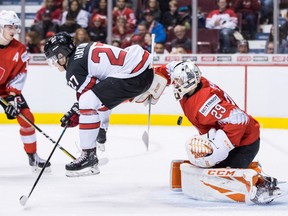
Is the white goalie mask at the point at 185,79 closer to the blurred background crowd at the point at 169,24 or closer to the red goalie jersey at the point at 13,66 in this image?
the red goalie jersey at the point at 13,66

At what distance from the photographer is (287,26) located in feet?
25.7

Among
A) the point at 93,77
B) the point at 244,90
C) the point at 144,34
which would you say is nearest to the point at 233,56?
the point at 244,90

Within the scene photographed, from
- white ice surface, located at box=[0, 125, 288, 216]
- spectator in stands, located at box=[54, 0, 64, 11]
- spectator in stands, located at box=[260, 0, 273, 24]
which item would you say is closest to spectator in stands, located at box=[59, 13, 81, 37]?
spectator in stands, located at box=[54, 0, 64, 11]

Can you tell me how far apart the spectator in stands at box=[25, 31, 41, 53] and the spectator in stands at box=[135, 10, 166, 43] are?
3.40ft

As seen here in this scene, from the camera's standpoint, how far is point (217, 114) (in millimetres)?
3971

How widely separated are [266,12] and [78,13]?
6.49 ft

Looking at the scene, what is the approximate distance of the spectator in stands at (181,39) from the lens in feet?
26.3

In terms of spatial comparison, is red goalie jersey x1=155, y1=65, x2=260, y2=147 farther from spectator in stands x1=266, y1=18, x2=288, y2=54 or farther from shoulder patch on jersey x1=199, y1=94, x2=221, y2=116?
spectator in stands x1=266, y1=18, x2=288, y2=54

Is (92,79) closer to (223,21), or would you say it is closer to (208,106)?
(208,106)

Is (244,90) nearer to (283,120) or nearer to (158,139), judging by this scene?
(283,120)

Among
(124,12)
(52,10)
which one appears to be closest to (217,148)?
(124,12)

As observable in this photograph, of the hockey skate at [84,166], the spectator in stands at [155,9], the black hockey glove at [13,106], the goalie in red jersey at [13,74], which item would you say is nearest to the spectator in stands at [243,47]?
the spectator in stands at [155,9]

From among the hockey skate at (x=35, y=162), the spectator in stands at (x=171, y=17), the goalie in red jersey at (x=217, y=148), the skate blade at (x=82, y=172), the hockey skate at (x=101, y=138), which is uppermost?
the spectator in stands at (x=171, y=17)

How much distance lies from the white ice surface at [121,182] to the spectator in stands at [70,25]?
1675 millimetres
